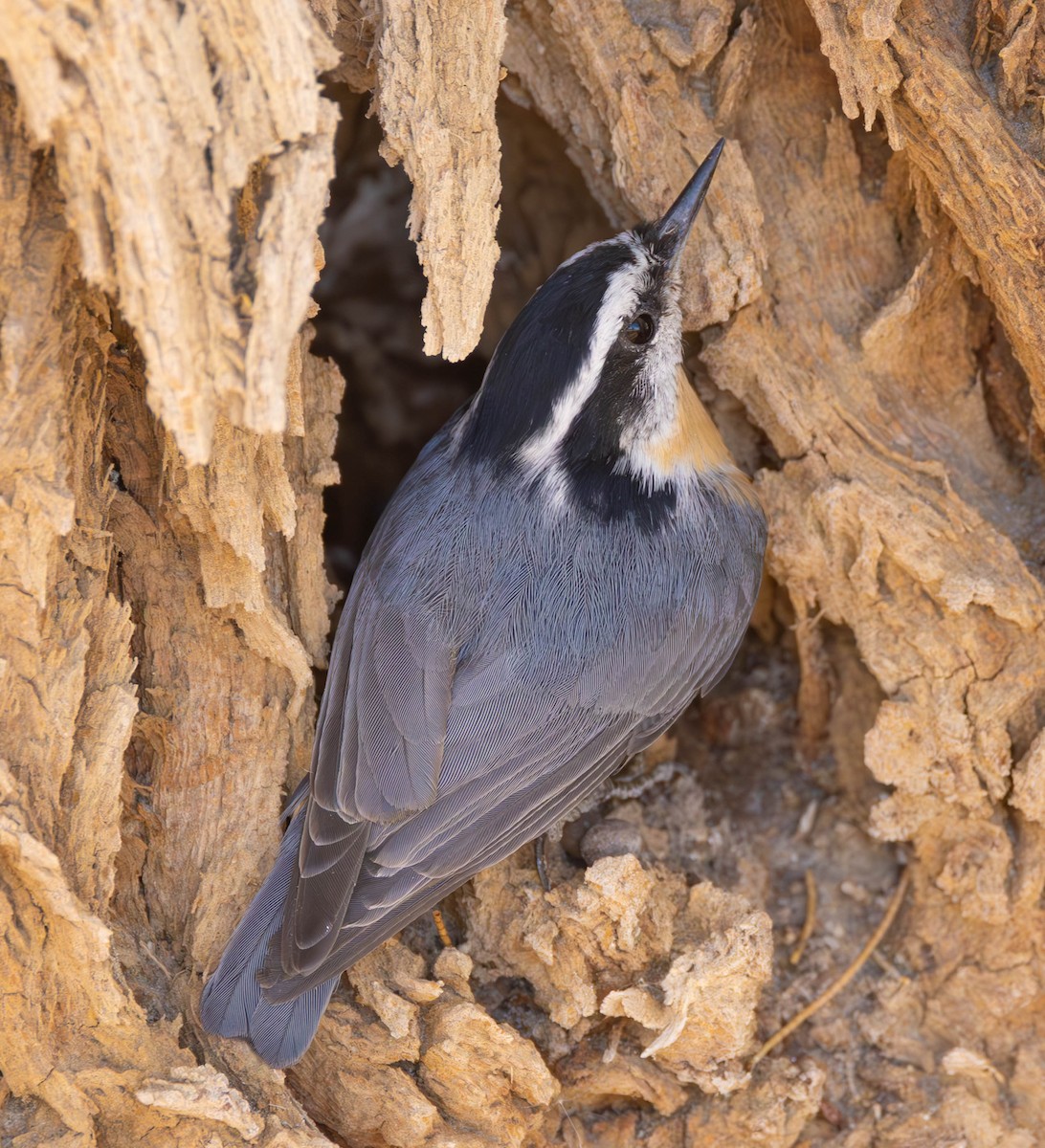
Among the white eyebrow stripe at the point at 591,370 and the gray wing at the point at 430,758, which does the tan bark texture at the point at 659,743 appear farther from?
the white eyebrow stripe at the point at 591,370

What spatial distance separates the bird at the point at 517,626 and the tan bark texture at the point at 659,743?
0.16 meters

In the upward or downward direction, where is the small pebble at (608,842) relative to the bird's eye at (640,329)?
downward

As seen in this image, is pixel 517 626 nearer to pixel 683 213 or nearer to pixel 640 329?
pixel 640 329

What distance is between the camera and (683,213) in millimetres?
Result: 2824

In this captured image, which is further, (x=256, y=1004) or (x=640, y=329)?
(x=640, y=329)

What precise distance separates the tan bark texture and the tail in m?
0.07

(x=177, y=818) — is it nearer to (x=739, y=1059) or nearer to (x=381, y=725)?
A: (x=381, y=725)

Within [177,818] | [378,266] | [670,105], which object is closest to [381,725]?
[177,818]

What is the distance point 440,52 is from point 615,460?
1047mm

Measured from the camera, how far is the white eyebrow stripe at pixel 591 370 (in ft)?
9.16

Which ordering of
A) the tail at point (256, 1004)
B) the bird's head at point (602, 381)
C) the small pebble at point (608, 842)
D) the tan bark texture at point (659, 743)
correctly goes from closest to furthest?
the tan bark texture at point (659, 743)
the tail at point (256, 1004)
the bird's head at point (602, 381)
the small pebble at point (608, 842)

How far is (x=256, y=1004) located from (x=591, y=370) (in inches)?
64.1

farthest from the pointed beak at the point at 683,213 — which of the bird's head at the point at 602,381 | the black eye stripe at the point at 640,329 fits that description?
the black eye stripe at the point at 640,329

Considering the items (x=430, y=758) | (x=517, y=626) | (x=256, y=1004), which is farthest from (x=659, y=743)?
(x=256, y=1004)
